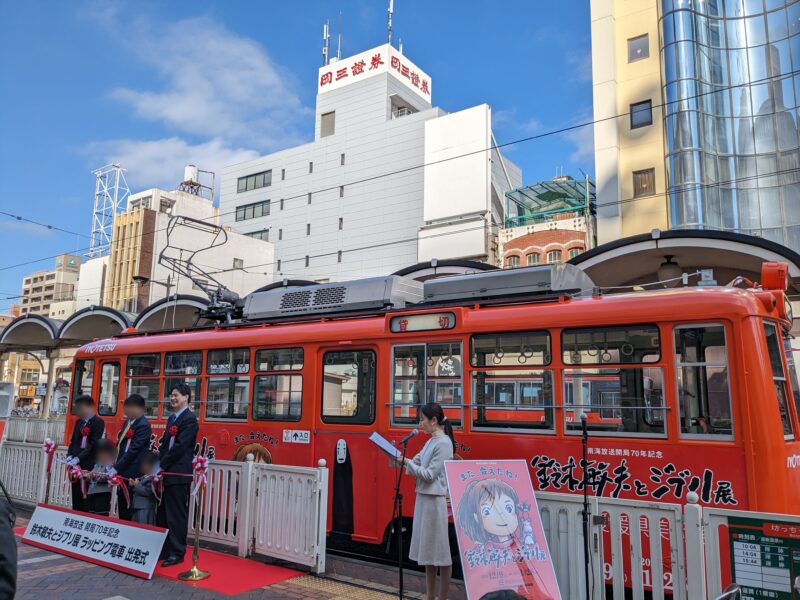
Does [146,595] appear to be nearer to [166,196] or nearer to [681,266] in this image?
[681,266]

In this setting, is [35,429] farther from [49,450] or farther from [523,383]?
[523,383]

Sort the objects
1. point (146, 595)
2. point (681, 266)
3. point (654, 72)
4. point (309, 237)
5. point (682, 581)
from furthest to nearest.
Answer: point (309, 237)
point (654, 72)
point (681, 266)
point (146, 595)
point (682, 581)

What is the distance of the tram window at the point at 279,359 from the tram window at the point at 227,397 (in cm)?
38

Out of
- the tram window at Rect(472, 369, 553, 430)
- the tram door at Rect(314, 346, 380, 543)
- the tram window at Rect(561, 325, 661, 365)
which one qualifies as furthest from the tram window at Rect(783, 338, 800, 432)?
the tram door at Rect(314, 346, 380, 543)

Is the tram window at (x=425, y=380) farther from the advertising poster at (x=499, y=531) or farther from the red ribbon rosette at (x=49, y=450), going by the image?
the red ribbon rosette at (x=49, y=450)

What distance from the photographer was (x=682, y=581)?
455 cm

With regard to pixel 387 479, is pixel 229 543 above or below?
below

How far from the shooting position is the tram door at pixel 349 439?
25.5 feet

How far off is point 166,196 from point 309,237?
17.7m

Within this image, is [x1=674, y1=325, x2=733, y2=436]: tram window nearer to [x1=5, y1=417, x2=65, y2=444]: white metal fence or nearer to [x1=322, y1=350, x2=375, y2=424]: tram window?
[x1=322, y1=350, x2=375, y2=424]: tram window

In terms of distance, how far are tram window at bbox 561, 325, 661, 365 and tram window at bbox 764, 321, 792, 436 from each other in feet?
3.38

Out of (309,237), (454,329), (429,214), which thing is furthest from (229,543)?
(309,237)

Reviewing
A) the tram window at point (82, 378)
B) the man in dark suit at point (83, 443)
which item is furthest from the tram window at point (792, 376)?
the tram window at point (82, 378)

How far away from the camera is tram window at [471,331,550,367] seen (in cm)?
678
